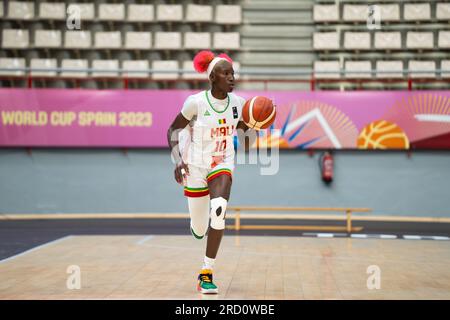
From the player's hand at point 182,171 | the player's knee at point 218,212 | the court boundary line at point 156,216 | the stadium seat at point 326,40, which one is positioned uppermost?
the stadium seat at point 326,40

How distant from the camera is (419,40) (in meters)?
18.3

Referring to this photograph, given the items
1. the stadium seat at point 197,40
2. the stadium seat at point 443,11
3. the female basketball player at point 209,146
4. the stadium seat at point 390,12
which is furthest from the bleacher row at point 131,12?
the female basketball player at point 209,146

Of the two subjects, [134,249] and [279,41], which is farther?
[279,41]

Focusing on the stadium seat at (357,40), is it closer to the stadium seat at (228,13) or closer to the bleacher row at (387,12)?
the bleacher row at (387,12)

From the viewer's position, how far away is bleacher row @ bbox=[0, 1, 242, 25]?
18812 millimetres

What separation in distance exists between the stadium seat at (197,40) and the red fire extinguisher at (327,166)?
571cm

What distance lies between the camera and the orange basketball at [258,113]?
6.39 metres

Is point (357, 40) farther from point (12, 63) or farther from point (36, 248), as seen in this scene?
point (36, 248)

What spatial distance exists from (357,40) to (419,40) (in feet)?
5.88

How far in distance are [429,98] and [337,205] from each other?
10.5 ft
